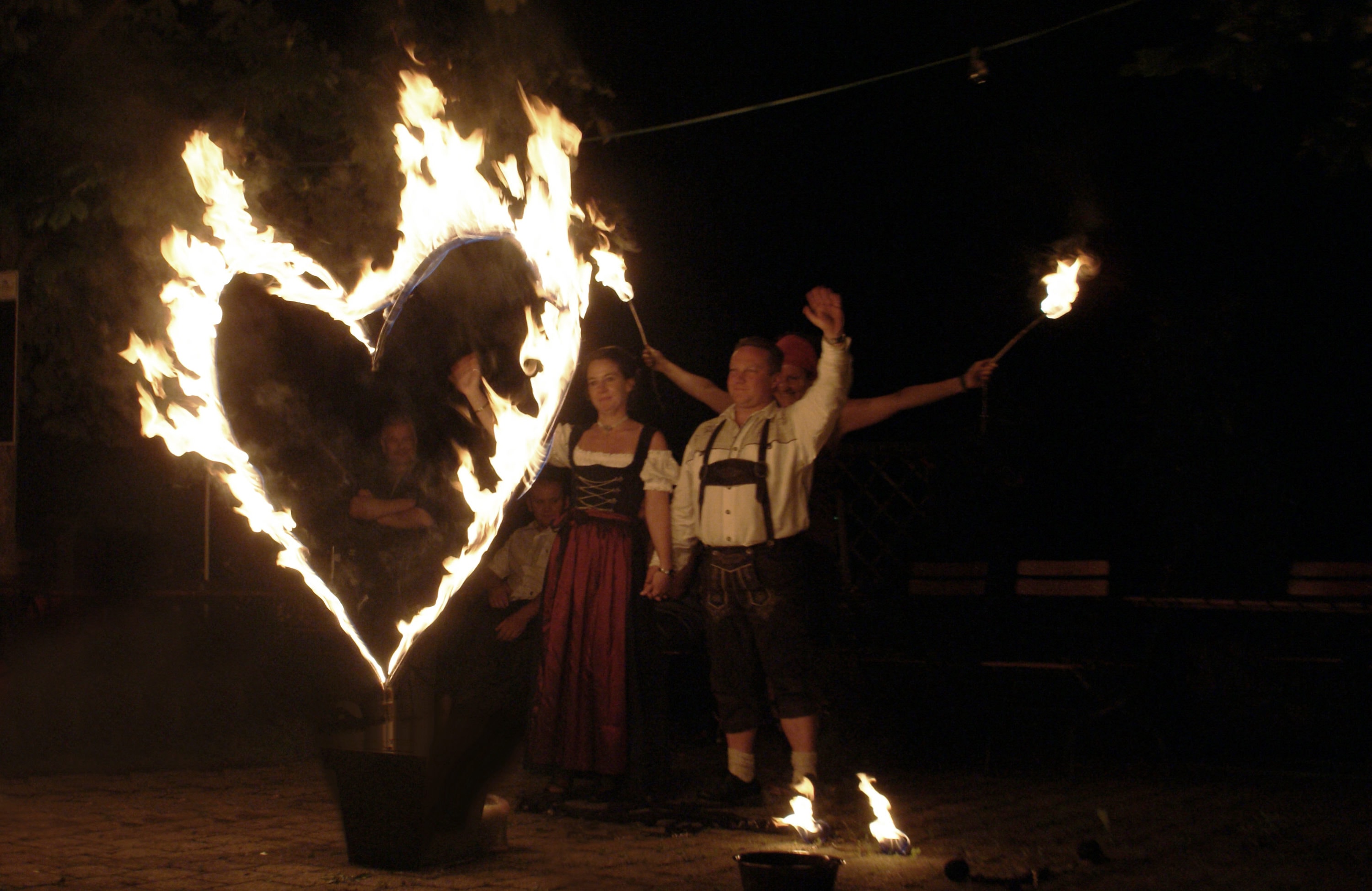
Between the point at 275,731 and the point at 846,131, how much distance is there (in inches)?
256

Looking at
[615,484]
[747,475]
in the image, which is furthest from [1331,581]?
[615,484]

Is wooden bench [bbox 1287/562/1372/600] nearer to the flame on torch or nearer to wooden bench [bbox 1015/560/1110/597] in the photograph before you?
wooden bench [bbox 1015/560/1110/597]

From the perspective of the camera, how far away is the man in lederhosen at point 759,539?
5395 mm

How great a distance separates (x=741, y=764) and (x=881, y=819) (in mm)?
1012

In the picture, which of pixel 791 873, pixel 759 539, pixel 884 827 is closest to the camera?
pixel 791 873

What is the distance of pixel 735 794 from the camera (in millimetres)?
5754

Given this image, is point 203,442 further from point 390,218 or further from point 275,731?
point 390,218

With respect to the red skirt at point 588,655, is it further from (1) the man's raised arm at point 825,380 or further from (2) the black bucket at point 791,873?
(2) the black bucket at point 791,873

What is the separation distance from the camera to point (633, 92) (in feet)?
34.3

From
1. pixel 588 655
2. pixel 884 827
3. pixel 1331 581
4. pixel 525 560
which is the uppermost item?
pixel 525 560

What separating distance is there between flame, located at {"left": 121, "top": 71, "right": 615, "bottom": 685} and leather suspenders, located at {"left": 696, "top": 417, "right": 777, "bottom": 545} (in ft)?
2.80

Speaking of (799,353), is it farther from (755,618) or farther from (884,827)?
(884,827)

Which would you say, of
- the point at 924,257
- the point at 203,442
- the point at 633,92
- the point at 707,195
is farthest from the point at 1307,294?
the point at 203,442

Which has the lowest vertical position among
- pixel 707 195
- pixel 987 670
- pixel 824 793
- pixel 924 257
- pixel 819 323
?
pixel 824 793
